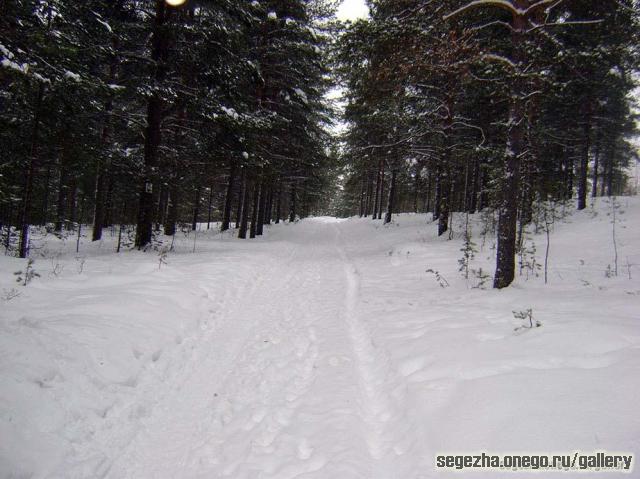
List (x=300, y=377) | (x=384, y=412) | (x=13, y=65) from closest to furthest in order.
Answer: (x=384, y=412) < (x=300, y=377) < (x=13, y=65)

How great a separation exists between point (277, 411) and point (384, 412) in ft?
3.93

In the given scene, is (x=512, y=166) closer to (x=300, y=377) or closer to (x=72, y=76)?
(x=300, y=377)

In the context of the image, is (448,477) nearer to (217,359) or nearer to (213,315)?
(217,359)

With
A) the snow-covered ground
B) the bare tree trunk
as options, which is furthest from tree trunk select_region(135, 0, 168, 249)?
the bare tree trunk

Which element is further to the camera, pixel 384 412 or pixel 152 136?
pixel 152 136

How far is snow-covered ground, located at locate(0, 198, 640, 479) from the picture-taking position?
2.74 meters

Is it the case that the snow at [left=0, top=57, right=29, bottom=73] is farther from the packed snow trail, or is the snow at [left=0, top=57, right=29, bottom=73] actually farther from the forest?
the packed snow trail

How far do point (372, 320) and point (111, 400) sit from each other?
4.33 m

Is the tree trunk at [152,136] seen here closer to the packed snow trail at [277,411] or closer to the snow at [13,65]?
the snow at [13,65]

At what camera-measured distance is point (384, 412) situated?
11.5 ft

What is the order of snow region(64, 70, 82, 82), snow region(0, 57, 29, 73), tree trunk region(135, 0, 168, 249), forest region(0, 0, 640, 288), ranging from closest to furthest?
snow region(0, 57, 29, 73)
snow region(64, 70, 82, 82)
forest region(0, 0, 640, 288)
tree trunk region(135, 0, 168, 249)

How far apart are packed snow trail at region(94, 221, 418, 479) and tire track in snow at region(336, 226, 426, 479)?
0.04ft

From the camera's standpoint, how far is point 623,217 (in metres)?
12.9

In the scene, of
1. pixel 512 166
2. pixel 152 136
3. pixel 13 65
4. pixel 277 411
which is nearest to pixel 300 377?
pixel 277 411
